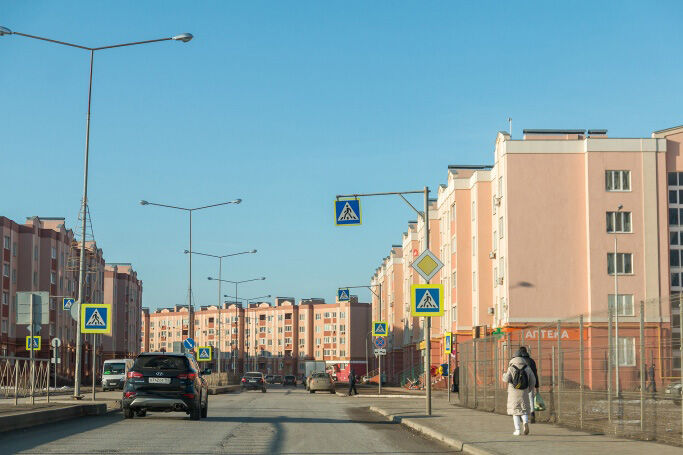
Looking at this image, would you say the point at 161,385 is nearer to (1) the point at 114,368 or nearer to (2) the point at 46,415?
(2) the point at 46,415

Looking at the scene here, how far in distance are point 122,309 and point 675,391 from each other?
408 ft

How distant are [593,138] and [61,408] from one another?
41.4 metres

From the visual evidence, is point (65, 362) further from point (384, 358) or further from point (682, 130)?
point (682, 130)

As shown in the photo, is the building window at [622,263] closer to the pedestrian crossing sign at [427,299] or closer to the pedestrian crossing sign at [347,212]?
the pedestrian crossing sign at [347,212]

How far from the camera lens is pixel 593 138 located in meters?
56.8

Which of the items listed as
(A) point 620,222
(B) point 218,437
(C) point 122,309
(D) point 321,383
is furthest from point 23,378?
(C) point 122,309

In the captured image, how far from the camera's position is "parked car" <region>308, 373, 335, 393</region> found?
199 ft

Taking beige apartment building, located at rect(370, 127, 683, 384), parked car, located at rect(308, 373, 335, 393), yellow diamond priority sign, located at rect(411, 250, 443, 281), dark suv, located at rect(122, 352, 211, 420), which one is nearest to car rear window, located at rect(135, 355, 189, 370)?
dark suv, located at rect(122, 352, 211, 420)

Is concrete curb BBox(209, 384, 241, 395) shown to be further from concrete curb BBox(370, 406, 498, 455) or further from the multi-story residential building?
the multi-story residential building

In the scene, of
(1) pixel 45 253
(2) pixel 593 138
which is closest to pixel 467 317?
(2) pixel 593 138

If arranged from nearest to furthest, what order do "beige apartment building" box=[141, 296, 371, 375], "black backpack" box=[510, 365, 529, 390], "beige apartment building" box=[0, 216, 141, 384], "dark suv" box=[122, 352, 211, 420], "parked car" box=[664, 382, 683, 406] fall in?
"parked car" box=[664, 382, 683, 406]
"black backpack" box=[510, 365, 529, 390]
"dark suv" box=[122, 352, 211, 420]
"beige apartment building" box=[0, 216, 141, 384]
"beige apartment building" box=[141, 296, 371, 375]

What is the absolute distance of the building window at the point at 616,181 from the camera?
186 feet

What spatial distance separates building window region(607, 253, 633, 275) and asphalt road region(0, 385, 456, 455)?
35709mm

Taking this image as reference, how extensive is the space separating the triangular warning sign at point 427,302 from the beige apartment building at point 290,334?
447 feet
